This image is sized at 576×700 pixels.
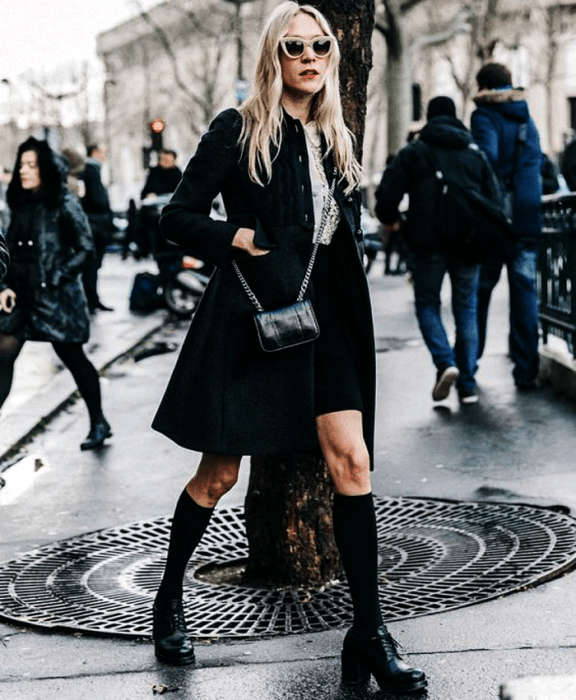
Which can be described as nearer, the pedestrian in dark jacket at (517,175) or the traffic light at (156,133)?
the pedestrian in dark jacket at (517,175)

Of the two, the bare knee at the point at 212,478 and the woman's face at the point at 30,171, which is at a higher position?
the woman's face at the point at 30,171

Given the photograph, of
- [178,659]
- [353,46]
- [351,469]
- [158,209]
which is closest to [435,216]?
[353,46]

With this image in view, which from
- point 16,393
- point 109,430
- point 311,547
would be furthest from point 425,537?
point 16,393

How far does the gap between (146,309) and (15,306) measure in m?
9.12

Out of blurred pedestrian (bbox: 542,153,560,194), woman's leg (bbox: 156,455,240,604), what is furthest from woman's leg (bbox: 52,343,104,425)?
blurred pedestrian (bbox: 542,153,560,194)

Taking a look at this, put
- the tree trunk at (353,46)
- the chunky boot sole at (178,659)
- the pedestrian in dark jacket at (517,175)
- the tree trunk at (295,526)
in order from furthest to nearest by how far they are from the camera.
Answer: the pedestrian in dark jacket at (517,175)
the tree trunk at (353,46)
the tree trunk at (295,526)
the chunky boot sole at (178,659)

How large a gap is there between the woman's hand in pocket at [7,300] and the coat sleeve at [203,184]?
3.89m

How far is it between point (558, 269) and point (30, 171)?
12.0ft

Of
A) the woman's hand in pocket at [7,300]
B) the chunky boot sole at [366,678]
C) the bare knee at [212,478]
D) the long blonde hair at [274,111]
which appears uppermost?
the long blonde hair at [274,111]

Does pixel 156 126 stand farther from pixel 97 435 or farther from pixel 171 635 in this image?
pixel 171 635

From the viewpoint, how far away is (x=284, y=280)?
13.9ft

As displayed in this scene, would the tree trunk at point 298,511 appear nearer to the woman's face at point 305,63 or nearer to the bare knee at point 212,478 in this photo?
the bare knee at point 212,478

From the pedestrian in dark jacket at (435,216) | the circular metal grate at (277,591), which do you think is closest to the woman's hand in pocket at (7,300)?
the circular metal grate at (277,591)

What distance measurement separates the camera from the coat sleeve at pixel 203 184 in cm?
428
